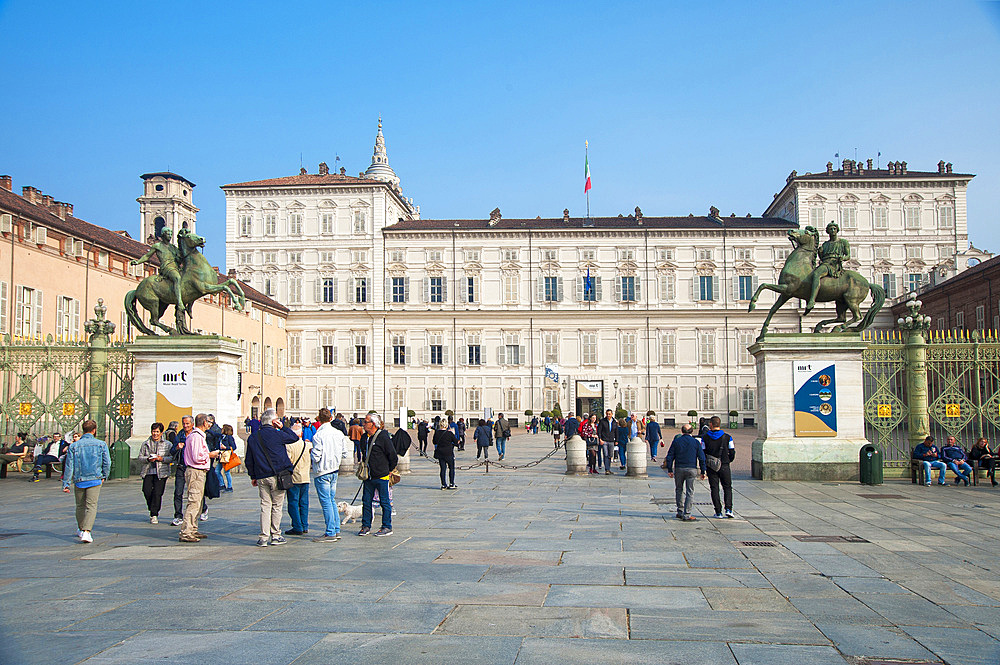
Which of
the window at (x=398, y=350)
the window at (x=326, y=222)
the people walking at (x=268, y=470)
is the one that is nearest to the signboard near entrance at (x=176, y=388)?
the people walking at (x=268, y=470)

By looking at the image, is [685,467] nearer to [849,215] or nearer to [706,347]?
[706,347]

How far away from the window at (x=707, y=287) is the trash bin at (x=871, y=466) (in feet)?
133

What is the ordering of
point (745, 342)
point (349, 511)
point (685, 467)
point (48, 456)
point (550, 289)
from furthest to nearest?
1. point (550, 289)
2. point (745, 342)
3. point (48, 456)
4. point (685, 467)
5. point (349, 511)

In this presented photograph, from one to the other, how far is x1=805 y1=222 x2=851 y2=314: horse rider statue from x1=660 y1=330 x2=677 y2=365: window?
1518 inches

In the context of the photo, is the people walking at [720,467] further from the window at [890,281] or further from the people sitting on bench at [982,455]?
the window at [890,281]

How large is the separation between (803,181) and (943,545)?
51313 mm

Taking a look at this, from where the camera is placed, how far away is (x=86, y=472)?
1009 centimetres

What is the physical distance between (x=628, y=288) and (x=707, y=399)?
30.5 feet

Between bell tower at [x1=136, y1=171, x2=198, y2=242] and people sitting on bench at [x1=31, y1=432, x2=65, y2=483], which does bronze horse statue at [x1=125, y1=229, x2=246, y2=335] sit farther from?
bell tower at [x1=136, y1=171, x2=198, y2=242]

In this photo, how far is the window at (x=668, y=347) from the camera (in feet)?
183

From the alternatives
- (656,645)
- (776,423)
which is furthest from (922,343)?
(656,645)

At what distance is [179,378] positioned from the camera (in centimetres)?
1769

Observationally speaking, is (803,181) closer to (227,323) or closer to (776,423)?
(227,323)

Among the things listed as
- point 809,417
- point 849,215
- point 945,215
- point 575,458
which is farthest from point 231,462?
point 945,215
